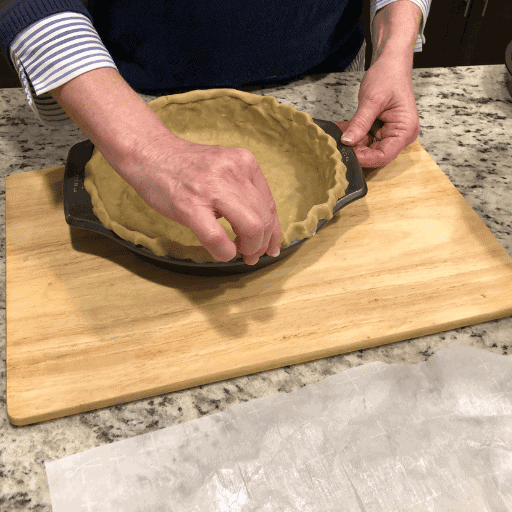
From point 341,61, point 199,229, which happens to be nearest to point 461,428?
point 199,229

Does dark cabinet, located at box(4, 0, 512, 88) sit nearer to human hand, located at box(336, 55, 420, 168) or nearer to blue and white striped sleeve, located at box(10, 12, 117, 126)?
human hand, located at box(336, 55, 420, 168)

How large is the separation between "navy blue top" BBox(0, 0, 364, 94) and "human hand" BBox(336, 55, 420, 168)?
0.78ft

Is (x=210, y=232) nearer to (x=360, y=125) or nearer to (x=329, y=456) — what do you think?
(x=329, y=456)

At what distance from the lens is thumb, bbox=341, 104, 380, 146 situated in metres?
0.84

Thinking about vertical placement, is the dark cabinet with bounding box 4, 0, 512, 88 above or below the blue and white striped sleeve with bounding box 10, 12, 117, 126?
below

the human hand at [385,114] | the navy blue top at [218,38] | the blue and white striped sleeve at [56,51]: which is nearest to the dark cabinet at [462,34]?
the navy blue top at [218,38]

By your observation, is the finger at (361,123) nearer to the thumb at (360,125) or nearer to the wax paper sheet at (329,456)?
the thumb at (360,125)

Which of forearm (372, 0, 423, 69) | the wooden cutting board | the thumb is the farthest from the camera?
forearm (372, 0, 423, 69)

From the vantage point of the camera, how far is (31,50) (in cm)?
75

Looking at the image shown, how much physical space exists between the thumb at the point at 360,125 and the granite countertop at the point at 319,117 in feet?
0.72

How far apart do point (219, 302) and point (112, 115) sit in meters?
0.31

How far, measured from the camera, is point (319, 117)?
3.62 feet

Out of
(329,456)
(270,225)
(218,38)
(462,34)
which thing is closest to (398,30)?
(218,38)

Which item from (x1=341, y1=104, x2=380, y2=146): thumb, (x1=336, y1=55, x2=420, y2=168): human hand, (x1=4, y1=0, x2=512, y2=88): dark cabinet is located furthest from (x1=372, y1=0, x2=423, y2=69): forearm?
(x1=4, y1=0, x2=512, y2=88): dark cabinet
